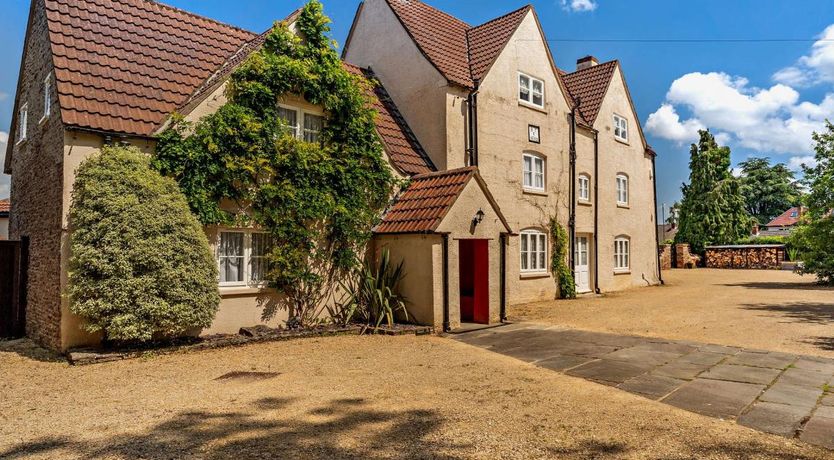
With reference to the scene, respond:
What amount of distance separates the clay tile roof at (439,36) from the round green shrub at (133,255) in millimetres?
9191

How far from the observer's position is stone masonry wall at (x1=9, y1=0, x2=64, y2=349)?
9.84 metres

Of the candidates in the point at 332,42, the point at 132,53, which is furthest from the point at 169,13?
the point at 332,42

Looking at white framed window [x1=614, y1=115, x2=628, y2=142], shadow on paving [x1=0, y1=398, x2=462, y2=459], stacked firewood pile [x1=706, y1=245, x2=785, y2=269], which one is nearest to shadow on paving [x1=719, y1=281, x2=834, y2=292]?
white framed window [x1=614, y1=115, x2=628, y2=142]

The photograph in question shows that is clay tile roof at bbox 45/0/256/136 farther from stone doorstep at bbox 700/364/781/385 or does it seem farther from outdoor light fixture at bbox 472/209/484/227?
stone doorstep at bbox 700/364/781/385

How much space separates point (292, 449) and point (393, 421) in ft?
3.99

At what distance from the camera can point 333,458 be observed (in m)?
4.50

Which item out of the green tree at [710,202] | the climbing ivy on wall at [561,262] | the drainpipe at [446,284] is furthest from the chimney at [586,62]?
the green tree at [710,202]

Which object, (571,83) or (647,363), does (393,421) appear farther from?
(571,83)

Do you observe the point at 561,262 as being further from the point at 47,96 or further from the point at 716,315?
the point at 47,96

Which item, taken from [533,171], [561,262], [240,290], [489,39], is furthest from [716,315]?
[240,290]

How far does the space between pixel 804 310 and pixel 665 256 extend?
2280cm

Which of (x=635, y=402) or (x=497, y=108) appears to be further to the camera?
(x=497, y=108)

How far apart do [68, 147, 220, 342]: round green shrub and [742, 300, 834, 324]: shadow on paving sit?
14.0 m

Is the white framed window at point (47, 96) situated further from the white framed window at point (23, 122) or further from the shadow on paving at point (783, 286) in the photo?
the shadow on paving at point (783, 286)
